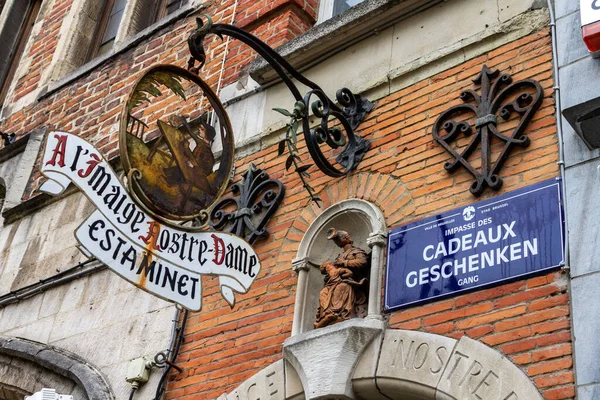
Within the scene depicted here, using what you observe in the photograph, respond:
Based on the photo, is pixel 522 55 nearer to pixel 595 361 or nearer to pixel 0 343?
pixel 595 361

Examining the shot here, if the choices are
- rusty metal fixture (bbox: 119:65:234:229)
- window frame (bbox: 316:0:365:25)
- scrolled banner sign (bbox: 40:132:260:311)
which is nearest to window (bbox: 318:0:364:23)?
window frame (bbox: 316:0:365:25)

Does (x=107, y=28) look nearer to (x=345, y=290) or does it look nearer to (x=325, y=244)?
(x=325, y=244)

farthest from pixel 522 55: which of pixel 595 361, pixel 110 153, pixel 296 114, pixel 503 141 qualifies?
pixel 110 153

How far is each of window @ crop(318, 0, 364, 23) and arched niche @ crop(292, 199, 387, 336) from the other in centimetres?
229

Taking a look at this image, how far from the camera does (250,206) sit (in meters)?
6.64

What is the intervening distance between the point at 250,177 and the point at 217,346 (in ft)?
4.13

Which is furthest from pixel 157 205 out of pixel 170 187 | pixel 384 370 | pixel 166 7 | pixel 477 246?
pixel 166 7

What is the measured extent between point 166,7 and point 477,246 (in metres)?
5.47

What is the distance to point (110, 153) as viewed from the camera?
325 inches

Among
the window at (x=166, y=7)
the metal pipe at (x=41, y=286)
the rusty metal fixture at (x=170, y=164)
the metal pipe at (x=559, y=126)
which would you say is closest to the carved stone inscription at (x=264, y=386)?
the rusty metal fixture at (x=170, y=164)

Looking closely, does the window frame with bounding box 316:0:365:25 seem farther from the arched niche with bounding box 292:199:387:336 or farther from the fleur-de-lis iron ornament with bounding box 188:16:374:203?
the arched niche with bounding box 292:199:387:336

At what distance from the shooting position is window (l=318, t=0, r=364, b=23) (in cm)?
771

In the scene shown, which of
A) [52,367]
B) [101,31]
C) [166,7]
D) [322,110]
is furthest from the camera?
[101,31]

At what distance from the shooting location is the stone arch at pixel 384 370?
15.2ft
